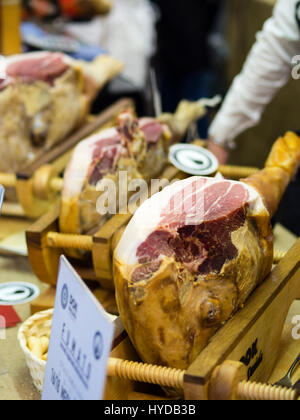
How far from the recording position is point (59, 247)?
5.35 ft

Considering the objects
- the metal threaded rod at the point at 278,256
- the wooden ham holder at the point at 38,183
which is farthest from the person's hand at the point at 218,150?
the metal threaded rod at the point at 278,256

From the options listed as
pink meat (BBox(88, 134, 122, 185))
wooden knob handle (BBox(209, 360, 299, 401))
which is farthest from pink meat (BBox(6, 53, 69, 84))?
wooden knob handle (BBox(209, 360, 299, 401))

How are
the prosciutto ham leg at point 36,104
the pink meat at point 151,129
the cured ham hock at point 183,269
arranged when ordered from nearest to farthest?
the cured ham hock at point 183,269, the pink meat at point 151,129, the prosciutto ham leg at point 36,104

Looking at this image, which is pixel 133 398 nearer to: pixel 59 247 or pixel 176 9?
pixel 59 247

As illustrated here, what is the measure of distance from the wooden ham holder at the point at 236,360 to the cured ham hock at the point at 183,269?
0.04m

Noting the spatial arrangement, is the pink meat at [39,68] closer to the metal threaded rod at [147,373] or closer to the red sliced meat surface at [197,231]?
the red sliced meat surface at [197,231]

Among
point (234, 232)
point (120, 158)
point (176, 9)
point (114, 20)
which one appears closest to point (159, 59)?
point (176, 9)

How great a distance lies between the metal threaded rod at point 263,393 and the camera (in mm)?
1022

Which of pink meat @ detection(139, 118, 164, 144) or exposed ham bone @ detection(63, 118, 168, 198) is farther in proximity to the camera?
pink meat @ detection(139, 118, 164, 144)

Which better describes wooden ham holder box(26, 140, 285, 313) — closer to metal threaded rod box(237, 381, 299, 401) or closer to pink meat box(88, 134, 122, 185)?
pink meat box(88, 134, 122, 185)

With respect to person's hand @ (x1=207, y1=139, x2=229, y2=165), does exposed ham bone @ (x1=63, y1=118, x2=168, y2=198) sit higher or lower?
higher

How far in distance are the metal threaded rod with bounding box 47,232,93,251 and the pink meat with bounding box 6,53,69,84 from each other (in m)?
0.79

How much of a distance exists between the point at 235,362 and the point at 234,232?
0.84 feet

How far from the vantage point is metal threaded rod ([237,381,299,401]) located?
1.02m
